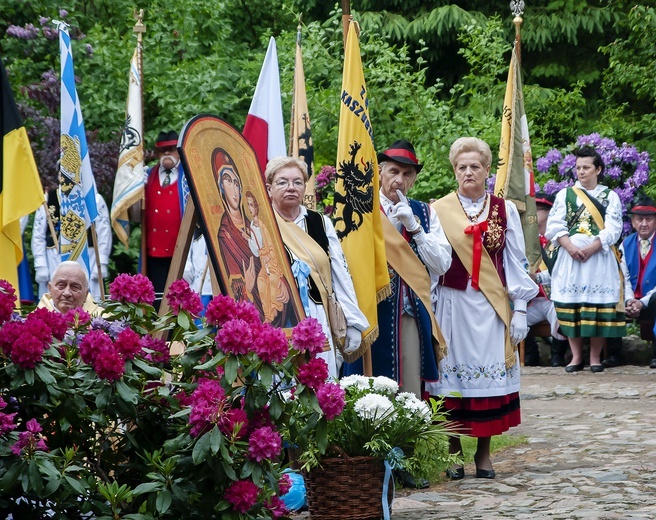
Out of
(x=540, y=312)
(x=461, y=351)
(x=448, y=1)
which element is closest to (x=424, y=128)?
(x=540, y=312)

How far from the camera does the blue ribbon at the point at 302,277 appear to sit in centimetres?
621

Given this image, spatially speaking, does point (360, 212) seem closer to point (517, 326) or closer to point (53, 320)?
point (517, 326)

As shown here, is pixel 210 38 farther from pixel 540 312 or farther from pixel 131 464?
pixel 131 464

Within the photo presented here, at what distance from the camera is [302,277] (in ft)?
20.4

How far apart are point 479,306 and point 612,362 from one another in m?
6.67

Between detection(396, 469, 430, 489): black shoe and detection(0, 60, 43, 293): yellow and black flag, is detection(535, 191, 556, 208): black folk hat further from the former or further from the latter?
detection(396, 469, 430, 489): black shoe

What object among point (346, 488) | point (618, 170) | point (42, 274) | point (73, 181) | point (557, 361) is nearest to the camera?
point (346, 488)

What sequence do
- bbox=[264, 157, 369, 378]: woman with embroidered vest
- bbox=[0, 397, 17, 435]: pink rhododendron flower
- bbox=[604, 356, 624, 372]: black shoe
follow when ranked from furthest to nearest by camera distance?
bbox=[604, 356, 624, 372]: black shoe
bbox=[264, 157, 369, 378]: woman with embroidered vest
bbox=[0, 397, 17, 435]: pink rhododendron flower

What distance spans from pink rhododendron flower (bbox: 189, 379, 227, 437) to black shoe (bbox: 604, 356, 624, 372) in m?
9.98

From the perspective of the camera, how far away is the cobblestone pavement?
6.10 meters

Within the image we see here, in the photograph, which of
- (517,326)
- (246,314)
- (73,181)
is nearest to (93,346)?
(246,314)

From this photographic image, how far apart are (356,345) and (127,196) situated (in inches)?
162

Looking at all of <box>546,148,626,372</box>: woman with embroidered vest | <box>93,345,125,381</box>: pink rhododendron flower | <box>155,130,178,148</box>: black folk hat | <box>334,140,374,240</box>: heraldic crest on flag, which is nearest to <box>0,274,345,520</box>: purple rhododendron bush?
<box>93,345,125,381</box>: pink rhododendron flower

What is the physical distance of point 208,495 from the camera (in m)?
4.19
